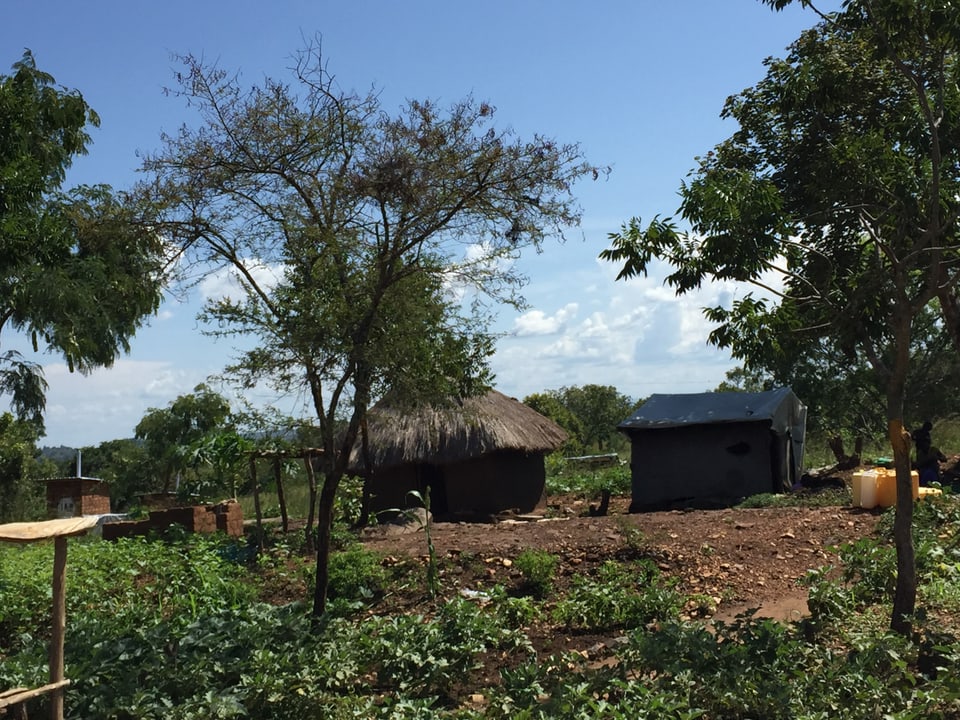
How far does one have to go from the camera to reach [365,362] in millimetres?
7352

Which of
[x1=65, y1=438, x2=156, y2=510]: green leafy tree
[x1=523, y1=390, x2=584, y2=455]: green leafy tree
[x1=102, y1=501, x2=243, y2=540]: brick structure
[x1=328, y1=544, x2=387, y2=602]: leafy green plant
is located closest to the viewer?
[x1=328, y1=544, x2=387, y2=602]: leafy green plant

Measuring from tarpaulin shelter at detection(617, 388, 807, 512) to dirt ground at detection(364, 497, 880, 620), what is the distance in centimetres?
413

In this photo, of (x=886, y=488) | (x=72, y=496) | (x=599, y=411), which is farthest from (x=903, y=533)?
(x=599, y=411)

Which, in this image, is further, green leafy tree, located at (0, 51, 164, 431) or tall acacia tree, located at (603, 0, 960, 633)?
green leafy tree, located at (0, 51, 164, 431)

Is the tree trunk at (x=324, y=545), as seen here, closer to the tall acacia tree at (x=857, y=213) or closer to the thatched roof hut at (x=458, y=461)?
the tall acacia tree at (x=857, y=213)

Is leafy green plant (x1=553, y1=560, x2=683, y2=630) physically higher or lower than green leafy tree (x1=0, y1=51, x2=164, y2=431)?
lower

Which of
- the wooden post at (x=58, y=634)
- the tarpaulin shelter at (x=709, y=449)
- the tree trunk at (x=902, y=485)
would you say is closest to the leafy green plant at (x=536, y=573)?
the tree trunk at (x=902, y=485)

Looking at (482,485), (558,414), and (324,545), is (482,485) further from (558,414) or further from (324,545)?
(558,414)

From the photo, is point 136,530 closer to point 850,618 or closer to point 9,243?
point 9,243

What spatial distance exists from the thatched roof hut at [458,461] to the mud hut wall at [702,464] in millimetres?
1882

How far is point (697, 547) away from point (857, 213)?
433 cm

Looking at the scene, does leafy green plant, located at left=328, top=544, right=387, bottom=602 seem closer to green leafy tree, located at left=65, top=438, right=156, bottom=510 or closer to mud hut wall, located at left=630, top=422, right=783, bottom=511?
mud hut wall, located at left=630, top=422, right=783, bottom=511

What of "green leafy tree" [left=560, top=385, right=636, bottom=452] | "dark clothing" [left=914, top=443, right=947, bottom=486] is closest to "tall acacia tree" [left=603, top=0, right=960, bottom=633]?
"dark clothing" [left=914, top=443, right=947, bottom=486]

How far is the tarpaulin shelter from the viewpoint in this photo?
55.4ft
